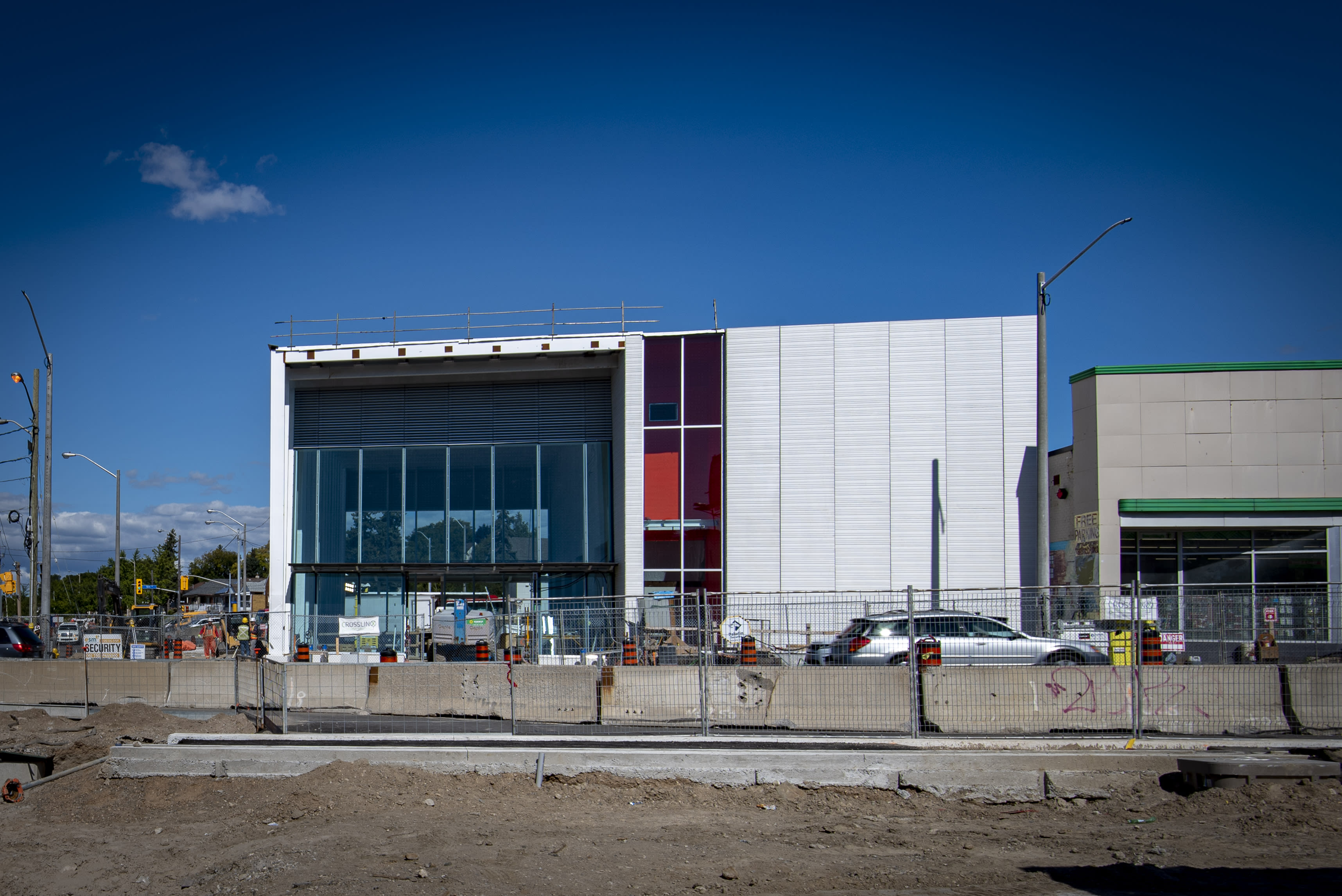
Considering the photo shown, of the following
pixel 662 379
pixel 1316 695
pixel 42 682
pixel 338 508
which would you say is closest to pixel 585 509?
pixel 662 379

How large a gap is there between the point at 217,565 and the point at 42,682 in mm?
151071

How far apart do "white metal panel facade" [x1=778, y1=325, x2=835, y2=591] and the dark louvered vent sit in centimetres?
626

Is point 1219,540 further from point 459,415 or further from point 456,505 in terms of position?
point 459,415

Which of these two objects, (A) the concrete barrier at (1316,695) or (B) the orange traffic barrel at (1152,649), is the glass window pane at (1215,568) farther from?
(B) the orange traffic barrel at (1152,649)

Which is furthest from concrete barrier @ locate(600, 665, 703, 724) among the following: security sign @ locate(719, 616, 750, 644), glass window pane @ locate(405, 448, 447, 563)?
glass window pane @ locate(405, 448, 447, 563)

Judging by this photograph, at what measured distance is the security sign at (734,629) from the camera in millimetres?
12867

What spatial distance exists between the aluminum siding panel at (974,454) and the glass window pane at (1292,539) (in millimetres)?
6158

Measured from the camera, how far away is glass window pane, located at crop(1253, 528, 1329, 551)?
2405 cm

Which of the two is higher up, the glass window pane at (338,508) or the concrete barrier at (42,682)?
the glass window pane at (338,508)

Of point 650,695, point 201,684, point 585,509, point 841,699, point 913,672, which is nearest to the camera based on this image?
point 913,672

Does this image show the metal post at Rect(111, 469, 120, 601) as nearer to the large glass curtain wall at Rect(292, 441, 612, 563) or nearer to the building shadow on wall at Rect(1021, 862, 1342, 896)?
the large glass curtain wall at Rect(292, 441, 612, 563)

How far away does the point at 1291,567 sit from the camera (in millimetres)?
24234

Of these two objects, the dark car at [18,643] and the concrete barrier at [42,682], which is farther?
the dark car at [18,643]

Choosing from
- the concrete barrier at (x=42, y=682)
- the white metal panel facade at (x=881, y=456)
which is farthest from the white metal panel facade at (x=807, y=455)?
the concrete barrier at (x=42, y=682)
